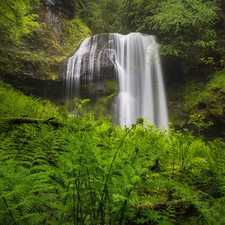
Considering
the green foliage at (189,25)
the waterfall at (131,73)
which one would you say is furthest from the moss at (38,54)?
the green foliage at (189,25)

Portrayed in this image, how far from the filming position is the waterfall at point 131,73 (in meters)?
11.8

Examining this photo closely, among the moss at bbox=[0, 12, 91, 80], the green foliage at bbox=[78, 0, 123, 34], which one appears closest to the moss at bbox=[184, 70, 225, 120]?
the moss at bbox=[0, 12, 91, 80]

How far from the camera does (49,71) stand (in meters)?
11.4

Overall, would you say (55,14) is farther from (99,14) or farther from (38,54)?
(99,14)

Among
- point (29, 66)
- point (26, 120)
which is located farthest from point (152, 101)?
point (26, 120)

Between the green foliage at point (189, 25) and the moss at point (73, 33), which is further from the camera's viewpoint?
the moss at point (73, 33)

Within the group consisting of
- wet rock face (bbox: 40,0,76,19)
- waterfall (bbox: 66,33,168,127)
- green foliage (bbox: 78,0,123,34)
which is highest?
green foliage (bbox: 78,0,123,34)

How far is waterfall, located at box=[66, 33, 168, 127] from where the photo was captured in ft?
38.6

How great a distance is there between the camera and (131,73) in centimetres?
1245

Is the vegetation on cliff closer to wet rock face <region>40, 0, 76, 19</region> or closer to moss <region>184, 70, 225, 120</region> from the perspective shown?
wet rock face <region>40, 0, 76, 19</region>

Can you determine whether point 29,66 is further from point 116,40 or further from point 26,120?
point 26,120

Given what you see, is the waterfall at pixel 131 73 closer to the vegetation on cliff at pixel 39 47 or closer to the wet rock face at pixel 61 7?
the vegetation on cliff at pixel 39 47

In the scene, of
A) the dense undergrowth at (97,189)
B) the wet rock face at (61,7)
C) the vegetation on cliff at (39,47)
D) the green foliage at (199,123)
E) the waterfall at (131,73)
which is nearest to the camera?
the dense undergrowth at (97,189)

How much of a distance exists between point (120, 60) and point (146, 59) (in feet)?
7.37
